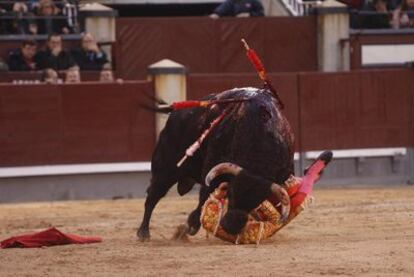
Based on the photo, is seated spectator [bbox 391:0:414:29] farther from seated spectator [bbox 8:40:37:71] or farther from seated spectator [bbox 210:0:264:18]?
seated spectator [bbox 8:40:37:71]

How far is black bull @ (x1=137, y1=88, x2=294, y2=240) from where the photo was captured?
836cm

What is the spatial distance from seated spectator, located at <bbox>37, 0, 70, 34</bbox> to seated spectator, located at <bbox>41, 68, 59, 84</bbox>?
1518 mm

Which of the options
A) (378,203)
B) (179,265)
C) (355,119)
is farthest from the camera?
(355,119)

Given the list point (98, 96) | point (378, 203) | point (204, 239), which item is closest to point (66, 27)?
point (98, 96)

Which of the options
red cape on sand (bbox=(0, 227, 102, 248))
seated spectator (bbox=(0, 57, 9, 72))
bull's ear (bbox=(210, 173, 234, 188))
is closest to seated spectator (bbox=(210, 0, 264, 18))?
seated spectator (bbox=(0, 57, 9, 72))

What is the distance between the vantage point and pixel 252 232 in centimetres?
872

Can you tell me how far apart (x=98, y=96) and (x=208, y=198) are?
6756 millimetres

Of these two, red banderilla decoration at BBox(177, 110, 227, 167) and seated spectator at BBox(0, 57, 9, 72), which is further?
seated spectator at BBox(0, 57, 9, 72)

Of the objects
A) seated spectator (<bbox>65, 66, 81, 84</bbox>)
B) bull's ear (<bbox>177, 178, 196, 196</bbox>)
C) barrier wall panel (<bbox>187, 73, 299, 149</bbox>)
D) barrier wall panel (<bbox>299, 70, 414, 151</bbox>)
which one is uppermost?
seated spectator (<bbox>65, 66, 81, 84</bbox>)

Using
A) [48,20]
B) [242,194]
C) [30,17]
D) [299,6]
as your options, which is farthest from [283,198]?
[299,6]

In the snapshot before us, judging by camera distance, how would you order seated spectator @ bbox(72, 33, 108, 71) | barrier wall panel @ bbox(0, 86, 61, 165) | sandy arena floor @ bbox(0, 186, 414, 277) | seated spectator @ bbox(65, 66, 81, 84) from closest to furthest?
1. sandy arena floor @ bbox(0, 186, 414, 277)
2. barrier wall panel @ bbox(0, 86, 61, 165)
3. seated spectator @ bbox(65, 66, 81, 84)
4. seated spectator @ bbox(72, 33, 108, 71)

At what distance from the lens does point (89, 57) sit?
16156mm

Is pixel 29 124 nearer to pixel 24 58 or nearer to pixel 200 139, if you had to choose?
pixel 24 58

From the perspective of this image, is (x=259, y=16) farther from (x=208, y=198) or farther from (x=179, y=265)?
(x=179, y=265)
